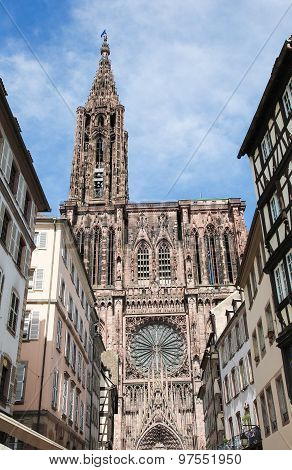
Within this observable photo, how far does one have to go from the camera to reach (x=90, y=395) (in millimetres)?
30828

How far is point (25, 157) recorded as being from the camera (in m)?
17.7

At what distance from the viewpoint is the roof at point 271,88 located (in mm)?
14344

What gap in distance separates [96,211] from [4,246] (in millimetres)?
45127

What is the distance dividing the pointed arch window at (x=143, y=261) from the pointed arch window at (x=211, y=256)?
715 centimetres

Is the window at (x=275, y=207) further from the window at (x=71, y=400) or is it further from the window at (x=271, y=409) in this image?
the window at (x=71, y=400)

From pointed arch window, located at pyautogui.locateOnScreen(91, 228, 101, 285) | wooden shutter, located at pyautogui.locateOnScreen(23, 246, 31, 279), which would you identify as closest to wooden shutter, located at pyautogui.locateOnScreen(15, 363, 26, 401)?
wooden shutter, located at pyautogui.locateOnScreen(23, 246, 31, 279)

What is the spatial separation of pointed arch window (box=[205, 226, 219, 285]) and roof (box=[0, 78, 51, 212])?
3804 cm

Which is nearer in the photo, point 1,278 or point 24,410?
point 1,278

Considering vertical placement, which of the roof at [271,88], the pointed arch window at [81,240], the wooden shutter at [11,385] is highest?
the pointed arch window at [81,240]

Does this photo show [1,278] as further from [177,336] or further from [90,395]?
[177,336]

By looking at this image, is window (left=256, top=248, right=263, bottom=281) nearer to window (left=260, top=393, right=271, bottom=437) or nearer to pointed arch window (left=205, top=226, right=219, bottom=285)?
window (left=260, top=393, right=271, bottom=437)

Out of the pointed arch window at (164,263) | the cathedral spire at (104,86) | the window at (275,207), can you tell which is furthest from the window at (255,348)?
the cathedral spire at (104,86)

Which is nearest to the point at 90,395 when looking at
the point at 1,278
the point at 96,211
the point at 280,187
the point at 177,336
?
the point at 1,278
